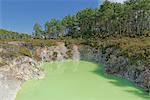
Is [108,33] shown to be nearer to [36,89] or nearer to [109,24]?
[109,24]

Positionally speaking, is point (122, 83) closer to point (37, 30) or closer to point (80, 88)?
point (80, 88)

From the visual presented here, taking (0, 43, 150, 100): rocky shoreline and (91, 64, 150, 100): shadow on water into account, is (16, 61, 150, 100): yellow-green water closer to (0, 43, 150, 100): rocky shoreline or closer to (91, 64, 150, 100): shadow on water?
(91, 64, 150, 100): shadow on water

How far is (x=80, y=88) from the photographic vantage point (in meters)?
26.4

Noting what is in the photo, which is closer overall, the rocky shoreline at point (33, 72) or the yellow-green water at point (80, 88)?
the yellow-green water at point (80, 88)

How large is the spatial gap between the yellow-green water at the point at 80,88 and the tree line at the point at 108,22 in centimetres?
3482

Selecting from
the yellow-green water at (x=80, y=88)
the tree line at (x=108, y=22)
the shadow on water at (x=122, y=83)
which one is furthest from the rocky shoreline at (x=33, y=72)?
the tree line at (x=108, y=22)

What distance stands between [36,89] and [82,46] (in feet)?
98.7

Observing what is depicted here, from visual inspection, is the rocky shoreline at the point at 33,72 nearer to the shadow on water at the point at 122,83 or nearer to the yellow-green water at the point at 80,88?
the shadow on water at the point at 122,83

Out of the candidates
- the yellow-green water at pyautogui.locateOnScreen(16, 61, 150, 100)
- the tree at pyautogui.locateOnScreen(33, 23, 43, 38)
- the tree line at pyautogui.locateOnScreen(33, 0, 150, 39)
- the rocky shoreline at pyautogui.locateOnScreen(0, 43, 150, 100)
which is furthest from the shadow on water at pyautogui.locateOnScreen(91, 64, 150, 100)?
the tree at pyautogui.locateOnScreen(33, 23, 43, 38)

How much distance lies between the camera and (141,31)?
68.9 m

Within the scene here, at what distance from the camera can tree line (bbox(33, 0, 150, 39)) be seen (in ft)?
217

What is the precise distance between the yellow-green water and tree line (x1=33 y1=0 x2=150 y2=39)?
114 ft

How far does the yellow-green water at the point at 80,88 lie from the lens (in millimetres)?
23234

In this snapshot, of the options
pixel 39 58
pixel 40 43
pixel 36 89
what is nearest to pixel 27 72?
pixel 36 89
